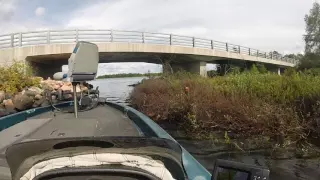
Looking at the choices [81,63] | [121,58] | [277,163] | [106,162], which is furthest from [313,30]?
[106,162]

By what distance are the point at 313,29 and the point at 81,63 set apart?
57349mm

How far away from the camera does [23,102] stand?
1468cm

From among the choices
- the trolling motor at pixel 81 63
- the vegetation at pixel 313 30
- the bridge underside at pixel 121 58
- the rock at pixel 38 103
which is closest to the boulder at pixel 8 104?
the rock at pixel 38 103

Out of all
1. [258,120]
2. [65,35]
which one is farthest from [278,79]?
[65,35]

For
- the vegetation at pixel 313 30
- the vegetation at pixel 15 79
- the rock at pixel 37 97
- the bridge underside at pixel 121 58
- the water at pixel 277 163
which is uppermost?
the vegetation at pixel 313 30

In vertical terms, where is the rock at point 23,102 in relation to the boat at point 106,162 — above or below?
below

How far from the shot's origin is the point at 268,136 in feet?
25.7

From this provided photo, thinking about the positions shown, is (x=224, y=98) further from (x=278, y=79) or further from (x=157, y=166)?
(x=157, y=166)

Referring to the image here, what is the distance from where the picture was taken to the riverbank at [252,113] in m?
7.49

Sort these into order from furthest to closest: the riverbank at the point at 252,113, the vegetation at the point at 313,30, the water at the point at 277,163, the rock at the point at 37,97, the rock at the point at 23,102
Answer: the vegetation at the point at 313,30 → the rock at the point at 37,97 → the rock at the point at 23,102 → the riverbank at the point at 252,113 → the water at the point at 277,163

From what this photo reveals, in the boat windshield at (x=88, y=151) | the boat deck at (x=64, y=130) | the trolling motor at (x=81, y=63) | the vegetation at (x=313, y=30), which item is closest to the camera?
the boat windshield at (x=88, y=151)

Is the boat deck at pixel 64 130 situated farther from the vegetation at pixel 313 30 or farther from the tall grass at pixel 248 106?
the vegetation at pixel 313 30

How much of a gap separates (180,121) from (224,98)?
216 cm

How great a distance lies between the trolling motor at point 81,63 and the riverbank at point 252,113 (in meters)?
4.19
